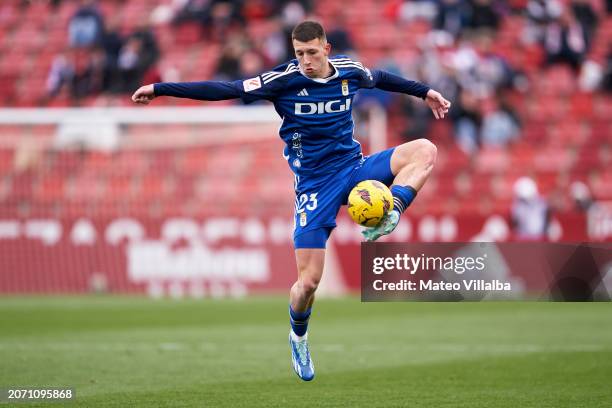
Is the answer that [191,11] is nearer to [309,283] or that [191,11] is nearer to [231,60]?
[231,60]

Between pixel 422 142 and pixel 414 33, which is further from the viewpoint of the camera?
pixel 414 33

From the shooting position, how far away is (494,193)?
2167 centimetres

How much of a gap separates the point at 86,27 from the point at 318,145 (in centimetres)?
1693

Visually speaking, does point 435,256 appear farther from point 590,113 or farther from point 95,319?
point 590,113

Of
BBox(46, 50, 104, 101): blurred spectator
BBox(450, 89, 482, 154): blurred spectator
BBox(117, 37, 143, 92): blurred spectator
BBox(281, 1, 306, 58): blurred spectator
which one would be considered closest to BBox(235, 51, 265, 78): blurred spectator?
BBox(281, 1, 306, 58): blurred spectator

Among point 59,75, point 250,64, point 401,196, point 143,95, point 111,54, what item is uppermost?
point 143,95

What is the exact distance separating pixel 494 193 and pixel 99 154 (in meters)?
7.34

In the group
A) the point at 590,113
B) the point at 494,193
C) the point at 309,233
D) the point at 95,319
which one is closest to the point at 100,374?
the point at 309,233

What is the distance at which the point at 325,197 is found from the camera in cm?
903

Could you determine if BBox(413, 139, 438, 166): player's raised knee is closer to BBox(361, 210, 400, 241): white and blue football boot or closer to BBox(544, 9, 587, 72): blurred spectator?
BBox(361, 210, 400, 241): white and blue football boot

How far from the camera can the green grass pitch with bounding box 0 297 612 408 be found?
8.62 meters

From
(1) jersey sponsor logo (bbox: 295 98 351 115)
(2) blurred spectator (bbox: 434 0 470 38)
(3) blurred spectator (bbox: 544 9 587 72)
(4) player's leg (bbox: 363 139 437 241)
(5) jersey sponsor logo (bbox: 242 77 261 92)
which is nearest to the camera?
(4) player's leg (bbox: 363 139 437 241)

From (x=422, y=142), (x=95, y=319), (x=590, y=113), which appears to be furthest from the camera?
(x=590, y=113)

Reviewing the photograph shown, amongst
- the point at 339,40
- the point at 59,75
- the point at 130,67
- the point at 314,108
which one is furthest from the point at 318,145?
the point at 59,75
